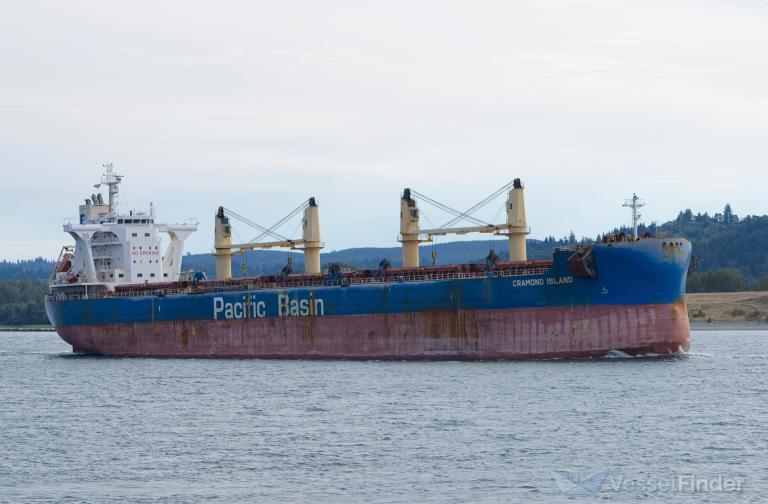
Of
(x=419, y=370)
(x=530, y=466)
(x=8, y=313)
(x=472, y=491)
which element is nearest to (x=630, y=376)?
(x=419, y=370)

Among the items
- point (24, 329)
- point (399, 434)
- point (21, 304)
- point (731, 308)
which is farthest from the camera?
point (21, 304)

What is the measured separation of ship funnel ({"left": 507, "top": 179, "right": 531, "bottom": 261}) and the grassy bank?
158ft

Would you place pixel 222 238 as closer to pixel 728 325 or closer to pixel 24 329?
pixel 728 325

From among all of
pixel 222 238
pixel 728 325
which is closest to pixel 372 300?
pixel 222 238

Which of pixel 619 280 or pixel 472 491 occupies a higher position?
pixel 619 280

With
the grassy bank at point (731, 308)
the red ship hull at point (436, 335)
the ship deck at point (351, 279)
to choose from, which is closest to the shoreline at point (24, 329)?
A: the grassy bank at point (731, 308)

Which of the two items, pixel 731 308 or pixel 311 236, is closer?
pixel 311 236

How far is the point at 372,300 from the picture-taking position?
171ft

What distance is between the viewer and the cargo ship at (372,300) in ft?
150

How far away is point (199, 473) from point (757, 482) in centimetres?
1190

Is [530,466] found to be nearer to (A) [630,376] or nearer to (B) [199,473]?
(B) [199,473]

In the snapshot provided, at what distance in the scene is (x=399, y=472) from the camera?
2677cm
